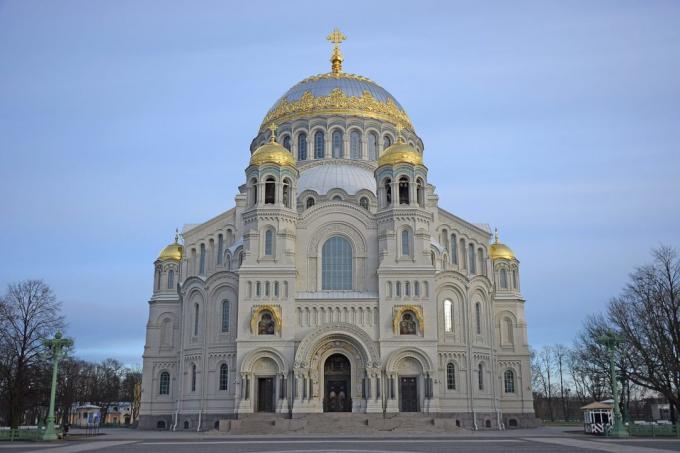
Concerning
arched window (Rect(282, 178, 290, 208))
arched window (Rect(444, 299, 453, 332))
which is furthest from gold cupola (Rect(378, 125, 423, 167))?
arched window (Rect(444, 299, 453, 332))

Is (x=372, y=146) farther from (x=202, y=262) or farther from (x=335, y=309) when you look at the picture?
(x=335, y=309)

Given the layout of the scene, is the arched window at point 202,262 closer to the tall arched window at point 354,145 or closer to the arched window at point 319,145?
the arched window at point 319,145

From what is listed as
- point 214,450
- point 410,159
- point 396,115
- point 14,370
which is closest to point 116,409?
point 14,370

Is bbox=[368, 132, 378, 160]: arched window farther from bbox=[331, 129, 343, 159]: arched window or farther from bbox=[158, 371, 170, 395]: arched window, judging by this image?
bbox=[158, 371, 170, 395]: arched window

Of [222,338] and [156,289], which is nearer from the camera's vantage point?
[222,338]

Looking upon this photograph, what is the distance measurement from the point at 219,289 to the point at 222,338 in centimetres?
319

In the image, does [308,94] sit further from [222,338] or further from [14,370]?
[14,370]

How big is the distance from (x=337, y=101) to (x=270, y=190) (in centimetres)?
1429

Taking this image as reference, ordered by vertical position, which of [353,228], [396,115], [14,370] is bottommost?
[14,370]

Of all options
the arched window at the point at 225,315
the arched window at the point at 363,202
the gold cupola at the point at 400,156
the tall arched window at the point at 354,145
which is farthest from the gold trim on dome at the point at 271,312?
the tall arched window at the point at 354,145

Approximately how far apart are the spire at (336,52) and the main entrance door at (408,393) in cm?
3087

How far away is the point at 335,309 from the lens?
4116 centimetres

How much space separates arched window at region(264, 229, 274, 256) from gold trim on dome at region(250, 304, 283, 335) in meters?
3.49

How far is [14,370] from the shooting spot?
40469 millimetres
